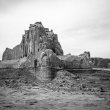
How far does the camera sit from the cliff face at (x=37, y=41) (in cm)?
7396

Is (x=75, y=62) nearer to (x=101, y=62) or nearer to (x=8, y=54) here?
(x=8, y=54)

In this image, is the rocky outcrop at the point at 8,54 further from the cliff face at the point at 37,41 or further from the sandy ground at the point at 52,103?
the sandy ground at the point at 52,103

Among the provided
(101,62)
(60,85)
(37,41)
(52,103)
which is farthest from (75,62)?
(101,62)

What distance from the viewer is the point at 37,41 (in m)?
75.2

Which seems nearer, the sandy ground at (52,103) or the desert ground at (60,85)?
the sandy ground at (52,103)

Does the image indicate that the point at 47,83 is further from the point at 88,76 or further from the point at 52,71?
the point at 88,76

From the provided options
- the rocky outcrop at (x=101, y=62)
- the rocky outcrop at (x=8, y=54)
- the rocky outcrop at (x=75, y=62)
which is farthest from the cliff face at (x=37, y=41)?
the rocky outcrop at (x=101, y=62)

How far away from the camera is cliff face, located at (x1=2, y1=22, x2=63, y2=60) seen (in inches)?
2912

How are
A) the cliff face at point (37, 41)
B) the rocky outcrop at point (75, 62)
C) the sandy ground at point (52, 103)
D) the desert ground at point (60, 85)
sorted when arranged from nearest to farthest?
the sandy ground at point (52, 103) < the desert ground at point (60, 85) < the rocky outcrop at point (75, 62) < the cliff face at point (37, 41)

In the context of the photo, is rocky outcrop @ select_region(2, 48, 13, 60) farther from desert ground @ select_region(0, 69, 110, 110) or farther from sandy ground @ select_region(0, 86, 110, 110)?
sandy ground @ select_region(0, 86, 110, 110)

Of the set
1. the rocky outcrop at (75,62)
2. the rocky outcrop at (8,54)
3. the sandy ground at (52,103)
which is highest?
the rocky outcrop at (8,54)

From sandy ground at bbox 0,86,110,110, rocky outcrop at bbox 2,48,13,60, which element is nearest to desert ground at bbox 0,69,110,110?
sandy ground at bbox 0,86,110,110

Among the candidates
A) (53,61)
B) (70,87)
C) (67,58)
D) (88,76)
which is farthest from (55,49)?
(70,87)

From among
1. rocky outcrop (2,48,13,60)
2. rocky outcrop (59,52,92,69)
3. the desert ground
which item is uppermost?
rocky outcrop (2,48,13,60)
